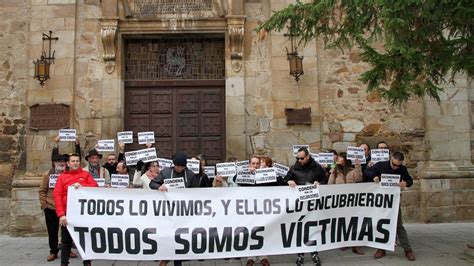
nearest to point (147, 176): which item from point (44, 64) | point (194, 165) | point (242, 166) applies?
point (194, 165)

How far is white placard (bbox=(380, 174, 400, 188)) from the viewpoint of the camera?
7.34 meters

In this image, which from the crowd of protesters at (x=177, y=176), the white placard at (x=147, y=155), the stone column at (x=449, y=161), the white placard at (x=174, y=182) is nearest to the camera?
the crowd of protesters at (x=177, y=176)

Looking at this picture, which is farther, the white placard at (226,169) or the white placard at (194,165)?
the white placard at (226,169)

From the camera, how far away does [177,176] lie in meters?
6.78

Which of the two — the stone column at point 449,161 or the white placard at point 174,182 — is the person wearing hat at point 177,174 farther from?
the stone column at point 449,161

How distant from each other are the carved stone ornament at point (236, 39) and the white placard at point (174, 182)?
448 cm

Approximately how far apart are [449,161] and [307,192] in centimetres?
529

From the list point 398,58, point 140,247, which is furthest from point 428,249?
point 140,247

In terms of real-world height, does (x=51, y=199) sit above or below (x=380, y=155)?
below

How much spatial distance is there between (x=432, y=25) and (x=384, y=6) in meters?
0.94

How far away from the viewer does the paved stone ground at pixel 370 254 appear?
277 inches

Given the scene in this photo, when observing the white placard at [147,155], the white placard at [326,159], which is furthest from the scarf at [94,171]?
the white placard at [326,159]

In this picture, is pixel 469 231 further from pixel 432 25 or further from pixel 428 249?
pixel 432 25

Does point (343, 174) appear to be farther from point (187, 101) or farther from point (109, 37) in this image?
point (109, 37)
